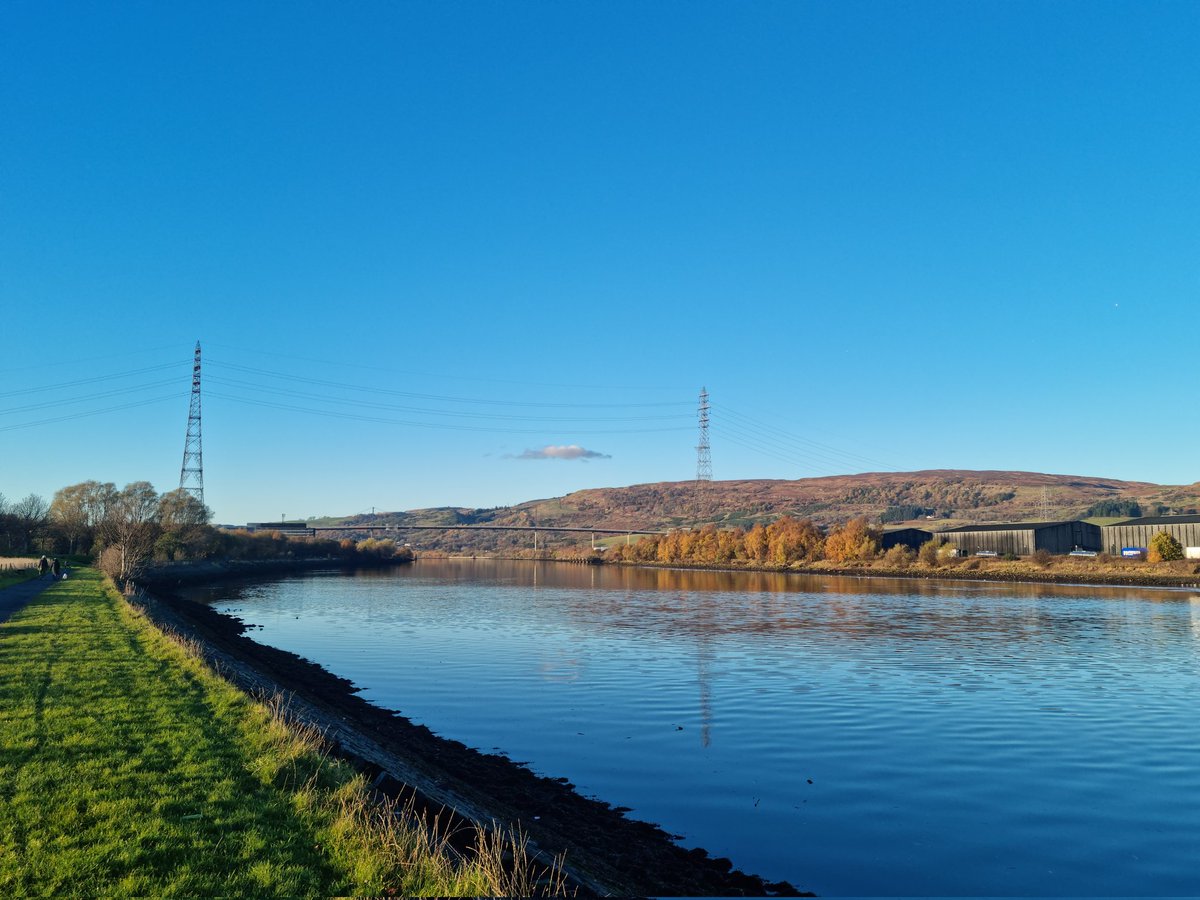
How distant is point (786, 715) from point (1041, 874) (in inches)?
409

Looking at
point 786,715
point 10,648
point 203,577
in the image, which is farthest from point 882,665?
point 203,577

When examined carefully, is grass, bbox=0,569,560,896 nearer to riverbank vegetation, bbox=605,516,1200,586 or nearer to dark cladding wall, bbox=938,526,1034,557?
riverbank vegetation, bbox=605,516,1200,586

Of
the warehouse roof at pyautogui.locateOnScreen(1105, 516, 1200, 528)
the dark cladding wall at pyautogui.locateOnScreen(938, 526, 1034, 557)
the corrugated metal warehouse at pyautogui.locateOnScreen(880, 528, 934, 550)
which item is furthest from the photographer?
the corrugated metal warehouse at pyautogui.locateOnScreen(880, 528, 934, 550)

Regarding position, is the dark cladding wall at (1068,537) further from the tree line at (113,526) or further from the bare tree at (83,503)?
the bare tree at (83,503)

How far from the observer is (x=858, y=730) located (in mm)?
20219

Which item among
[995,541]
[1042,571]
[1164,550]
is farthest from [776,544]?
[1164,550]

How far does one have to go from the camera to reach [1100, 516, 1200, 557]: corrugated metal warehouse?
348ft

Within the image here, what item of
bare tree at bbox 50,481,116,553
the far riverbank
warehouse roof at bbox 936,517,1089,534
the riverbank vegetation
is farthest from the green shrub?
bare tree at bbox 50,481,116,553

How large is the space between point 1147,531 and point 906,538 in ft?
113

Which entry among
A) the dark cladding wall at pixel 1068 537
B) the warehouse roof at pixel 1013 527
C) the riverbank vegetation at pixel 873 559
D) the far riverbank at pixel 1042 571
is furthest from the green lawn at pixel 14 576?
the warehouse roof at pixel 1013 527

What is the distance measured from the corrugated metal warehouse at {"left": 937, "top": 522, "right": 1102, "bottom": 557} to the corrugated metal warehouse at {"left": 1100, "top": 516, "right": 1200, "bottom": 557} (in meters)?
2.58

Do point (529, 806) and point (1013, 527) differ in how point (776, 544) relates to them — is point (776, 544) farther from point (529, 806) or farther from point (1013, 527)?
point (529, 806)

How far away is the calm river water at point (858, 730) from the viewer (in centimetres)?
1253

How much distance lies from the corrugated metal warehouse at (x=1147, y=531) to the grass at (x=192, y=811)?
12296 cm
